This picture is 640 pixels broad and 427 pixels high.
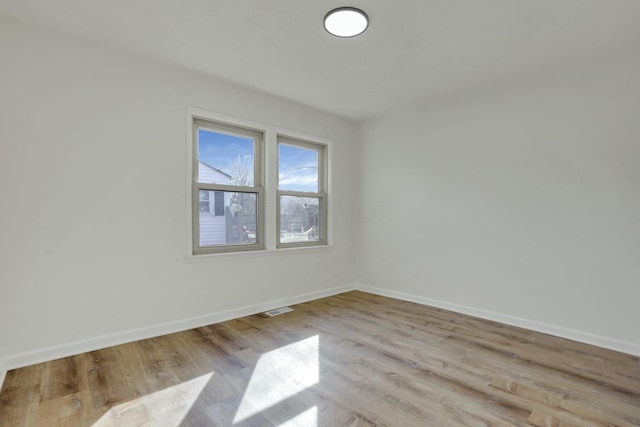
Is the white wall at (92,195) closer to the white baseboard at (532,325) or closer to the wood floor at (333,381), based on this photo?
the wood floor at (333,381)

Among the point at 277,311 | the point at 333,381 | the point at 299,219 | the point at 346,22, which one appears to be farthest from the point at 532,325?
the point at 346,22

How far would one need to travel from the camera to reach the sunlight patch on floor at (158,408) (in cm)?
171

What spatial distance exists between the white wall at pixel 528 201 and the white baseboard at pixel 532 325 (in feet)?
0.03

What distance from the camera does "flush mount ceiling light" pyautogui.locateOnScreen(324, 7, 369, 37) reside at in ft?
7.22


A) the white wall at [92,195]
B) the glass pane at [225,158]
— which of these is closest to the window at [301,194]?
the glass pane at [225,158]

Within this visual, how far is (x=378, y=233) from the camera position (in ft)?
14.8

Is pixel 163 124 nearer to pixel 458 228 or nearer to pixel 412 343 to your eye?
pixel 412 343

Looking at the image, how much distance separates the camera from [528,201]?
3168 mm

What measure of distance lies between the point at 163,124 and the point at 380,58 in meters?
2.14

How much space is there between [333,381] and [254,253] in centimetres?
186

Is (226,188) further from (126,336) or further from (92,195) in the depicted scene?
(126,336)

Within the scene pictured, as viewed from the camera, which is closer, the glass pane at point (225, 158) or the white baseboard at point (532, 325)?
the white baseboard at point (532, 325)

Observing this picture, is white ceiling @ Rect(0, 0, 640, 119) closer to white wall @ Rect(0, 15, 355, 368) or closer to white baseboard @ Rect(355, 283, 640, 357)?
white wall @ Rect(0, 15, 355, 368)

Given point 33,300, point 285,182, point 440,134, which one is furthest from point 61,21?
point 440,134
